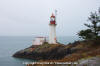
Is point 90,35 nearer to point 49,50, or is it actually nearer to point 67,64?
point 67,64

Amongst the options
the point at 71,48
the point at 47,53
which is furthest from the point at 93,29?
the point at 47,53

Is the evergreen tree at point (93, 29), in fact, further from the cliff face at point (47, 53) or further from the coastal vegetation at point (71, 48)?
the cliff face at point (47, 53)

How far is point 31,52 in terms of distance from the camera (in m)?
41.0

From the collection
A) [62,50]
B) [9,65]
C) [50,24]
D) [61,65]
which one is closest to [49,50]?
[62,50]

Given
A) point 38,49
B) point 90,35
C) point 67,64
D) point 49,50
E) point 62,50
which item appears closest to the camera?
point 67,64

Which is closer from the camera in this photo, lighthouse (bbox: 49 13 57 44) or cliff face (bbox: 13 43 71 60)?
cliff face (bbox: 13 43 71 60)

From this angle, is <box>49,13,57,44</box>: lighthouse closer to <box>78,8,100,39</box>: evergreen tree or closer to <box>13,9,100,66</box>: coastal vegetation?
<box>13,9,100,66</box>: coastal vegetation

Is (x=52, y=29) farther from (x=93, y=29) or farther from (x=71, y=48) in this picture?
(x=93, y=29)

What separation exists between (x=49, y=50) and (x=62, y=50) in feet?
13.5

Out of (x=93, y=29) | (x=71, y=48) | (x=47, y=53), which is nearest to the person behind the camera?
(x=93, y=29)

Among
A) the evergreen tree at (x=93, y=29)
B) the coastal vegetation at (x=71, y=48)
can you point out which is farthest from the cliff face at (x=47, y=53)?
the evergreen tree at (x=93, y=29)

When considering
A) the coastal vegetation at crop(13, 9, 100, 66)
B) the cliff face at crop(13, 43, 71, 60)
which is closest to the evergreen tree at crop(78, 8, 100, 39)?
the coastal vegetation at crop(13, 9, 100, 66)

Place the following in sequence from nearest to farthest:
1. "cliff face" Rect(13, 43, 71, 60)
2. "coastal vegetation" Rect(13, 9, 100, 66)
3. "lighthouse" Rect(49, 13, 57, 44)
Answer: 1. "coastal vegetation" Rect(13, 9, 100, 66)
2. "cliff face" Rect(13, 43, 71, 60)
3. "lighthouse" Rect(49, 13, 57, 44)

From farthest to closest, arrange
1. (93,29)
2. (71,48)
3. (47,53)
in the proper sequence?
1. (47,53)
2. (71,48)
3. (93,29)
